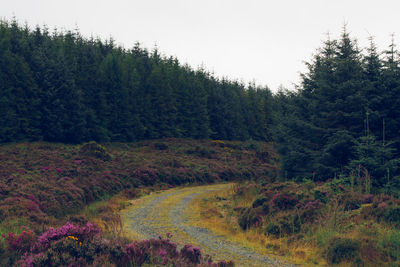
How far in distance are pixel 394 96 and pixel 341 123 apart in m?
2.92

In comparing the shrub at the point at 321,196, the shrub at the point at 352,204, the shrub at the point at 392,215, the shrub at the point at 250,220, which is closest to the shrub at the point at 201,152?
the shrub at the point at 250,220

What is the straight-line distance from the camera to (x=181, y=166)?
112ft

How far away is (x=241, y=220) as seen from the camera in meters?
12.4

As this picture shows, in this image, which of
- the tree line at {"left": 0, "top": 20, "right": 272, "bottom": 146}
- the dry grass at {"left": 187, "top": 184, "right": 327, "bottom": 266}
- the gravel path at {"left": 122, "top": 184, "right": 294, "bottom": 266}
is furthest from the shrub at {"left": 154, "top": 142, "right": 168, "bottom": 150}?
the dry grass at {"left": 187, "top": 184, "right": 327, "bottom": 266}

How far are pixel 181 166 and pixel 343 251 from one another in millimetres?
26761

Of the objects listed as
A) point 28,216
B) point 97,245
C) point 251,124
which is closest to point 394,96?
point 97,245

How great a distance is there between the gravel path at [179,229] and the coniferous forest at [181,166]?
0.83 metres

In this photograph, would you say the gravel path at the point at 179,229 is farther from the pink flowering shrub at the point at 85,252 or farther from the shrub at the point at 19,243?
the shrub at the point at 19,243

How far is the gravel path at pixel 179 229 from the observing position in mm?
8828

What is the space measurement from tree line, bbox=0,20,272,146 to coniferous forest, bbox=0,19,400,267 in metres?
0.24

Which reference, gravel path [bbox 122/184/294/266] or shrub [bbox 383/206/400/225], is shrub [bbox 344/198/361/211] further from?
gravel path [bbox 122/184/294/266]

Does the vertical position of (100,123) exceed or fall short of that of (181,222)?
it exceeds it

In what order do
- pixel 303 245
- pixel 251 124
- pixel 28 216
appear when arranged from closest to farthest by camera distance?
1. pixel 303 245
2. pixel 28 216
3. pixel 251 124

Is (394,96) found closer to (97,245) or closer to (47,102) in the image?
(97,245)
